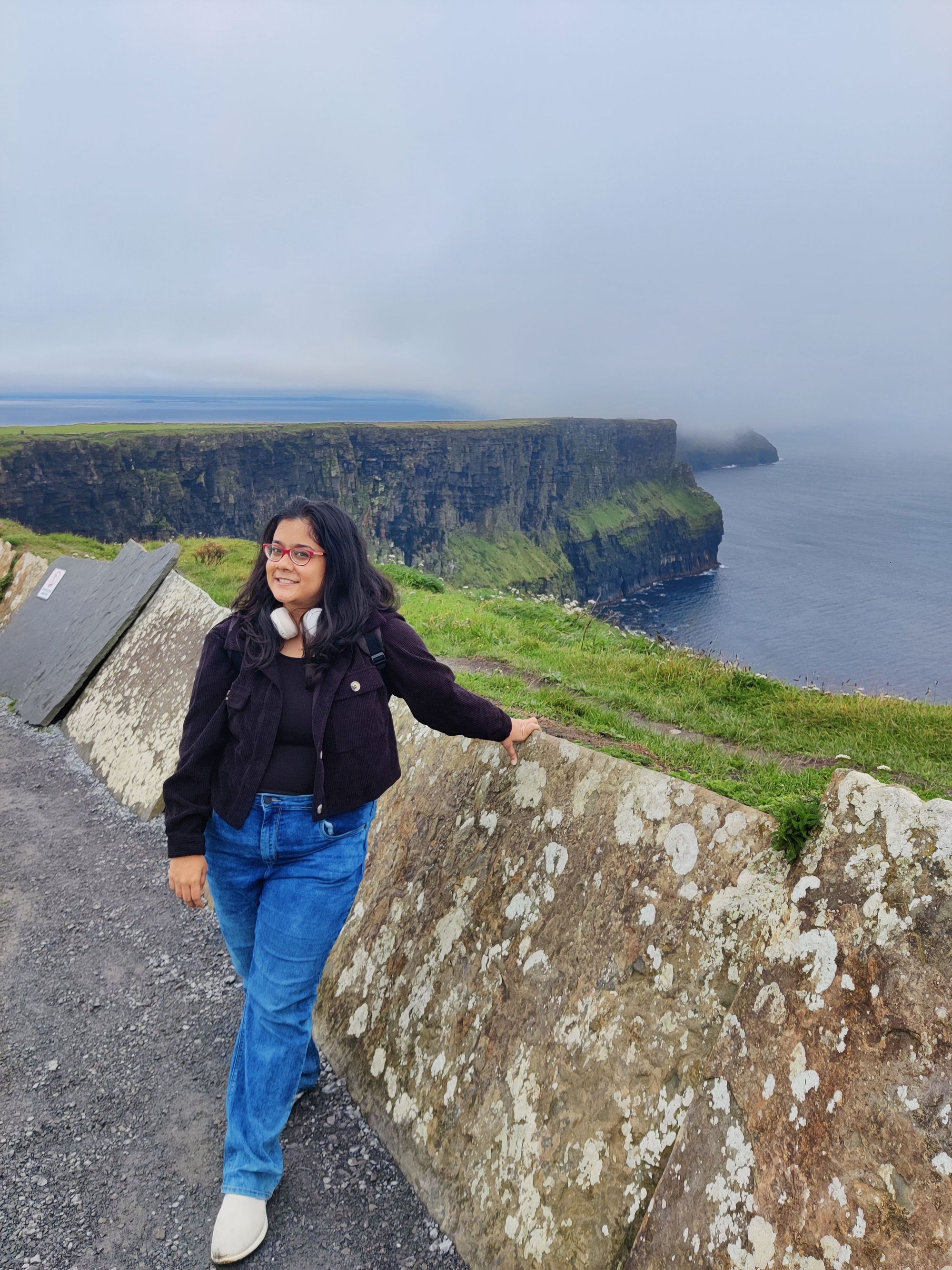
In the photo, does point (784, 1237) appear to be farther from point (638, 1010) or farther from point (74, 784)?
point (74, 784)

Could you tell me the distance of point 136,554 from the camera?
44.5 ft

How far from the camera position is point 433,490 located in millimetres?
127562

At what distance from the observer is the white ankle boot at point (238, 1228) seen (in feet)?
12.8

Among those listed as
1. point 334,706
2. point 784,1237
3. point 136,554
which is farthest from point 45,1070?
point 136,554

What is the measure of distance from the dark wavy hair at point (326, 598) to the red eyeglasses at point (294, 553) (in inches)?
2.6

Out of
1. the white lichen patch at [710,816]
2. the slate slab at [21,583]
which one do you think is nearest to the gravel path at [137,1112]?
the white lichen patch at [710,816]

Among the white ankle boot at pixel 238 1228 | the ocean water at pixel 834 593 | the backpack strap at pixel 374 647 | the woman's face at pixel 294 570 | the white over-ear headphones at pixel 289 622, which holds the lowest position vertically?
the ocean water at pixel 834 593

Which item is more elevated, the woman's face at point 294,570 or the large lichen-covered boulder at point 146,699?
the woman's face at point 294,570

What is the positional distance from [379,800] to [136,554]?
9256 millimetres

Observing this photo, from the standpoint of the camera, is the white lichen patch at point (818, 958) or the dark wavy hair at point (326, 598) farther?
the dark wavy hair at point (326, 598)

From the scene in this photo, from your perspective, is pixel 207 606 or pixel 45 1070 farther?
pixel 207 606

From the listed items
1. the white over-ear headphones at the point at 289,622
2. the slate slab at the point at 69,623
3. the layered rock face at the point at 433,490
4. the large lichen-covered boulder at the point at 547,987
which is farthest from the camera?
the layered rock face at the point at 433,490

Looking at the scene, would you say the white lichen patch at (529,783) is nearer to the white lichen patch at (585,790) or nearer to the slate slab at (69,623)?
the white lichen patch at (585,790)

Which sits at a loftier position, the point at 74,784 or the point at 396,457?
the point at 74,784
